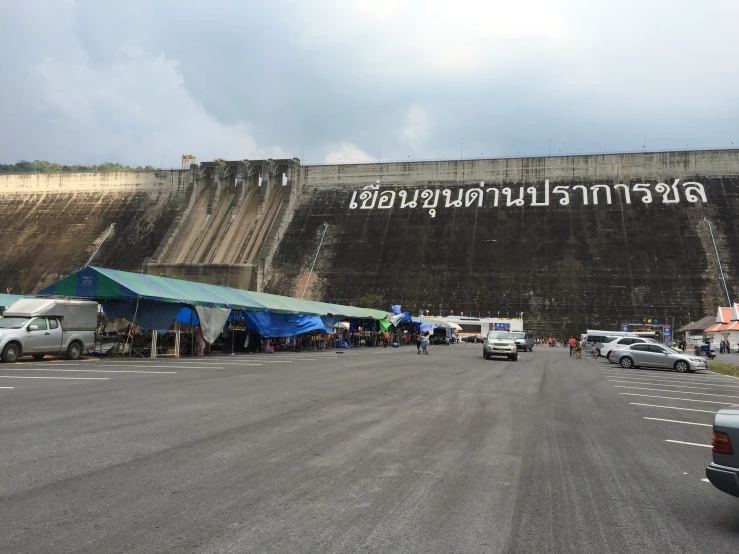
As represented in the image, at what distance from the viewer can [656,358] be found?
86.3 ft

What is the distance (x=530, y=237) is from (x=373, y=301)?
54.1 feet

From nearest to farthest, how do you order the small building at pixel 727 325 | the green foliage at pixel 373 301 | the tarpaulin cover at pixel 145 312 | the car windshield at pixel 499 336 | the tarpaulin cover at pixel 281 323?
the tarpaulin cover at pixel 145 312 → the car windshield at pixel 499 336 → the tarpaulin cover at pixel 281 323 → the small building at pixel 727 325 → the green foliage at pixel 373 301

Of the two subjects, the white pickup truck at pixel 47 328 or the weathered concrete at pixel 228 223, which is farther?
the weathered concrete at pixel 228 223

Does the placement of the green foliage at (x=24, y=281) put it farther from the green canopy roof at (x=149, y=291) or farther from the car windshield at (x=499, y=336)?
the car windshield at (x=499, y=336)

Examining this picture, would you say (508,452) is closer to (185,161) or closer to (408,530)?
(408,530)

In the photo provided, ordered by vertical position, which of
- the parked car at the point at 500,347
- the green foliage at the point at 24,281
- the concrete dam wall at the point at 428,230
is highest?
the concrete dam wall at the point at 428,230

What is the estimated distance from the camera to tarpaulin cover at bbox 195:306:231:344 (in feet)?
83.0

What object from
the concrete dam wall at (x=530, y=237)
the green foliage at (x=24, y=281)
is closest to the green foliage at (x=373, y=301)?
the concrete dam wall at (x=530, y=237)

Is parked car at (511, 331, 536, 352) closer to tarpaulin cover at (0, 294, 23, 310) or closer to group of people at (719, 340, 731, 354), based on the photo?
group of people at (719, 340, 731, 354)

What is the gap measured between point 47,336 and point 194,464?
16.1 m

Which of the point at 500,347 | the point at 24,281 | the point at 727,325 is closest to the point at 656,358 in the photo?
the point at 500,347

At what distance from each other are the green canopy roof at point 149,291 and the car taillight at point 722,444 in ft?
66.2

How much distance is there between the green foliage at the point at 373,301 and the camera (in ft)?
163

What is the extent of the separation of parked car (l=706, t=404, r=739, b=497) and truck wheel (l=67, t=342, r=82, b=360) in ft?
67.5
